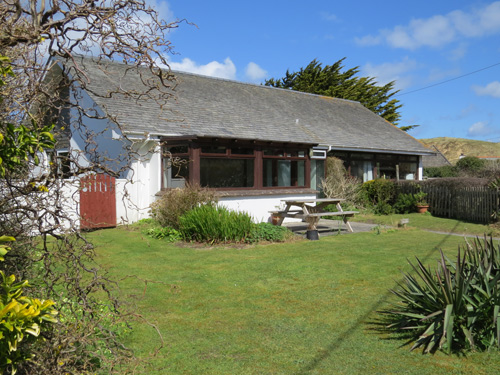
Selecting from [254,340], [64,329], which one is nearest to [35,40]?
[64,329]

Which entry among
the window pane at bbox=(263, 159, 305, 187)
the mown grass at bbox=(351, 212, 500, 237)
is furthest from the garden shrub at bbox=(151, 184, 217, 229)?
the mown grass at bbox=(351, 212, 500, 237)

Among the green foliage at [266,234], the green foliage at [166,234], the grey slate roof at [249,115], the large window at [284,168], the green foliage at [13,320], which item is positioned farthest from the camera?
the large window at [284,168]

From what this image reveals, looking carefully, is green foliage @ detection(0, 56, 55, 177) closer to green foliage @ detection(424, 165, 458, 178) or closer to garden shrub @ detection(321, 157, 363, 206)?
garden shrub @ detection(321, 157, 363, 206)

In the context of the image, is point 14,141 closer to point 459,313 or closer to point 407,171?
point 459,313

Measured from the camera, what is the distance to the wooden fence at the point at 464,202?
15.3 meters

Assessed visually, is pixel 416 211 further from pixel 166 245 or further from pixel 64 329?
pixel 64 329

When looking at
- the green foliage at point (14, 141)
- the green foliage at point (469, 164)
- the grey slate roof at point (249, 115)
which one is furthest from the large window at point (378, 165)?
the green foliage at point (14, 141)

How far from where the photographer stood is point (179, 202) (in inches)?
480

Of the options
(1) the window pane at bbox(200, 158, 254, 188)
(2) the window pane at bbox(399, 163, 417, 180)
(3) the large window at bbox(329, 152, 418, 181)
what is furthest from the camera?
(2) the window pane at bbox(399, 163, 417, 180)

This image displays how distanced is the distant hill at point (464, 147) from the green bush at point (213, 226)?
85.0m

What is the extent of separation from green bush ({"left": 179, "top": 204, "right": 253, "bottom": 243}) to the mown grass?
21.8 feet

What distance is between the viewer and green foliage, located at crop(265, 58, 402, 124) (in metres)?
42.2

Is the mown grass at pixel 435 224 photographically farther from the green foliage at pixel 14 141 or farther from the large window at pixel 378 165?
the green foliage at pixel 14 141

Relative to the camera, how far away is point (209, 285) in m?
7.21
